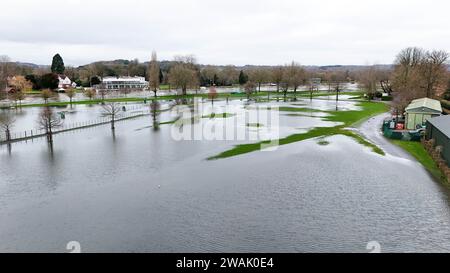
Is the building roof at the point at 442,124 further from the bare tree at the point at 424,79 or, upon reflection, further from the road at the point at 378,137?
the bare tree at the point at 424,79

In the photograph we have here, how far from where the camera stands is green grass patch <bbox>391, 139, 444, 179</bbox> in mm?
21578

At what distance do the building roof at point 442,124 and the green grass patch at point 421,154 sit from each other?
6.37ft

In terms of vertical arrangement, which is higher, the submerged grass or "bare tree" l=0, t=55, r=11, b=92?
"bare tree" l=0, t=55, r=11, b=92

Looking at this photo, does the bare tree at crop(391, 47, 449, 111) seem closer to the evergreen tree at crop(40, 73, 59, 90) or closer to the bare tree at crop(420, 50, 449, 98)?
the bare tree at crop(420, 50, 449, 98)

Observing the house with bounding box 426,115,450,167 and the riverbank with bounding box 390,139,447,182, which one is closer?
the riverbank with bounding box 390,139,447,182

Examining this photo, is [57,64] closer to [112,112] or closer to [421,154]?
[112,112]

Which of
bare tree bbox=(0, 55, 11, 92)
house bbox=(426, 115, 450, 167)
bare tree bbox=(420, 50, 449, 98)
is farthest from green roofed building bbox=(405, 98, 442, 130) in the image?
bare tree bbox=(0, 55, 11, 92)

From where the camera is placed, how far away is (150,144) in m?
29.5

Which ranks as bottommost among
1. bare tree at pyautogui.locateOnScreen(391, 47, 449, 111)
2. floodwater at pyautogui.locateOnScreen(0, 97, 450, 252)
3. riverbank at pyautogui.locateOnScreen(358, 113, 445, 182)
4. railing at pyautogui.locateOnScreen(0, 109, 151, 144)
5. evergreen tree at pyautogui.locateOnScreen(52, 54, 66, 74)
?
floodwater at pyautogui.locateOnScreen(0, 97, 450, 252)

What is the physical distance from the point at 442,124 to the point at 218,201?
1815 centimetres

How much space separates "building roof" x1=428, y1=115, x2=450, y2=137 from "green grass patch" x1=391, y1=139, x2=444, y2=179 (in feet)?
6.37

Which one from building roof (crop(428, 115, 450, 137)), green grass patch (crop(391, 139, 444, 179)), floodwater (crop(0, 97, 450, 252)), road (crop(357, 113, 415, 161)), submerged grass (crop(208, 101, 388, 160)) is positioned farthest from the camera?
submerged grass (crop(208, 101, 388, 160))

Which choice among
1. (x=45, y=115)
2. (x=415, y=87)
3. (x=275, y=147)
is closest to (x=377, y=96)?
(x=415, y=87)

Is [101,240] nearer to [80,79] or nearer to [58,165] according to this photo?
[58,165]
